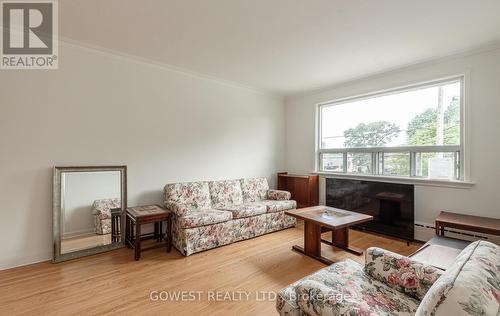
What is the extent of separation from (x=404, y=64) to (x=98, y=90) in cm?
425

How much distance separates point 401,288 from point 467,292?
2.46 ft

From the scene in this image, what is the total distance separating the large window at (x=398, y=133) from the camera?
10.0 ft

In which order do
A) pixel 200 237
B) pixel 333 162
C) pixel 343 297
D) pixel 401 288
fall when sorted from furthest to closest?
pixel 333 162 < pixel 200 237 < pixel 401 288 < pixel 343 297

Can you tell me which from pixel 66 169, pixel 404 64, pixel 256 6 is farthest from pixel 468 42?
pixel 66 169

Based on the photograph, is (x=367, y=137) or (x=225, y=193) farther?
(x=367, y=137)

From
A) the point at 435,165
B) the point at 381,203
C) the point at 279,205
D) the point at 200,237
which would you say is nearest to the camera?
the point at 200,237

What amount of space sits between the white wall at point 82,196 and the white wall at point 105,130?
0.15m

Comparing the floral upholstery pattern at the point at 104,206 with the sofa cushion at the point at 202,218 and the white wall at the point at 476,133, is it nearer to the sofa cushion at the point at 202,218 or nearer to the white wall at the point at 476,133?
the sofa cushion at the point at 202,218

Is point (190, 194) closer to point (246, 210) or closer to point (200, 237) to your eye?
point (200, 237)

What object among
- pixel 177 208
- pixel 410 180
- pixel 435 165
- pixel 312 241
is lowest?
pixel 312 241

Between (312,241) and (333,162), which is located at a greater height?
(333,162)

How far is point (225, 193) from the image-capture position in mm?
3781

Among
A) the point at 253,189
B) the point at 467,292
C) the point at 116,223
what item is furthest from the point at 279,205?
the point at 467,292
